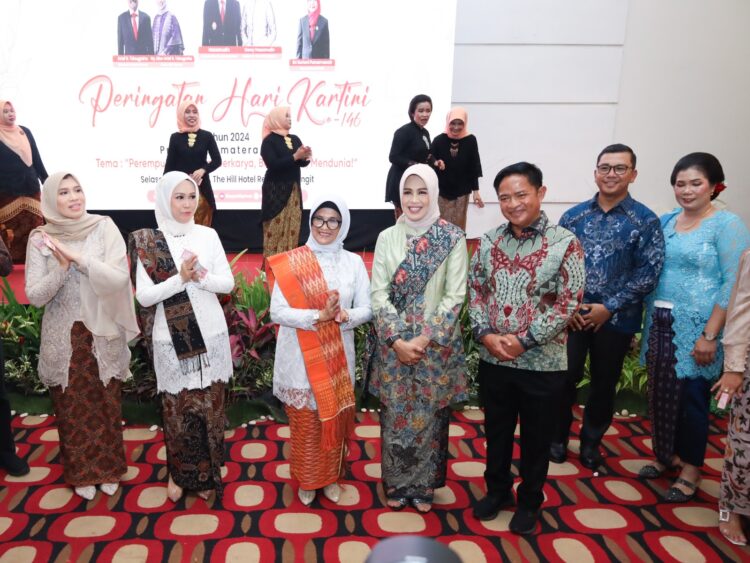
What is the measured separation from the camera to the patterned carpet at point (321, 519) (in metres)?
2.12

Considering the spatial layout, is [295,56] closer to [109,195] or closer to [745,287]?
[109,195]

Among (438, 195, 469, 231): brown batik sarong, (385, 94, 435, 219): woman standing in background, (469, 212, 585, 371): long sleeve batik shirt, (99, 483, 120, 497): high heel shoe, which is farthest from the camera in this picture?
(438, 195, 469, 231): brown batik sarong

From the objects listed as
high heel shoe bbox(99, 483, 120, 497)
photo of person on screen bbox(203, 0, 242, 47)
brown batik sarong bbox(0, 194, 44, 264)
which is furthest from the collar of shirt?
brown batik sarong bbox(0, 194, 44, 264)

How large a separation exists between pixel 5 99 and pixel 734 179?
746cm

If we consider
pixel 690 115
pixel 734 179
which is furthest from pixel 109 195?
pixel 734 179

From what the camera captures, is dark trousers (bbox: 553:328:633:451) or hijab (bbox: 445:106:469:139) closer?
dark trousers (bbox: 553:328:633:451)

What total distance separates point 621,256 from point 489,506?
124 cm

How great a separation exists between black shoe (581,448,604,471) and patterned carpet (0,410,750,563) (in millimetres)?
48

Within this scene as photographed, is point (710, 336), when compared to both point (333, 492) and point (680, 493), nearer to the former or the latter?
point (680, 493)

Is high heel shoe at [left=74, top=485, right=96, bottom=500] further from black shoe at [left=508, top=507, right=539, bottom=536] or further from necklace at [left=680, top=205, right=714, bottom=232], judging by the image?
necklace at [left=680, top=205, right=714, bottom=232]

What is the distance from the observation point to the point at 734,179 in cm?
602

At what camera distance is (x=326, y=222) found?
2.23m

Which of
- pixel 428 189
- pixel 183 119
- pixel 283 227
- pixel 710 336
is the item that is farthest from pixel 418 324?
pixel 183 119

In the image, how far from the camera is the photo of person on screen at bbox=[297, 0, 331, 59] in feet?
16.9
